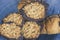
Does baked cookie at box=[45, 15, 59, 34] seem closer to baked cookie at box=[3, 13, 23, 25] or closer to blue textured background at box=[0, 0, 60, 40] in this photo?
blue textured background at box=[0, 0, 60, 40]

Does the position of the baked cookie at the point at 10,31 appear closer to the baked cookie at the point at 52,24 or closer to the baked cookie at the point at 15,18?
the baked cookie at the point at 15,18

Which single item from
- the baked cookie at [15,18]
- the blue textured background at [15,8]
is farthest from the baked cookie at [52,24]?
the baked cookie at [15,18]

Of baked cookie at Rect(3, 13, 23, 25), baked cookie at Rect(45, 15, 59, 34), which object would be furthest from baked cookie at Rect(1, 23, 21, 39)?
baked cookie at Rect(45, 15, 59, 34)

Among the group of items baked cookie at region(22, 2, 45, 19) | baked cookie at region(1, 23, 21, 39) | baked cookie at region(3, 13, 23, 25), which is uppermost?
baked cookie at region(22, 2, 45, 19)

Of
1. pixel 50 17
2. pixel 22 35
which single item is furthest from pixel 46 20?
pixel 22 35

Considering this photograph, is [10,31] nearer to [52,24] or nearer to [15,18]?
[15,18]

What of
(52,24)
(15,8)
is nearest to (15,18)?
(15,8)

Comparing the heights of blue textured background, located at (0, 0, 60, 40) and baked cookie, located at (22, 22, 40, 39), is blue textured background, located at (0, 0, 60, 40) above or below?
above
